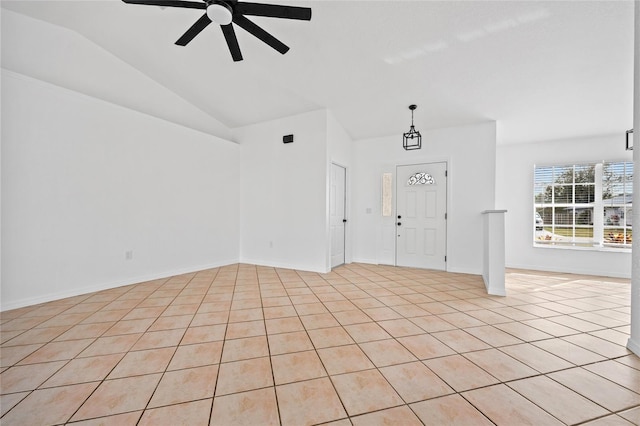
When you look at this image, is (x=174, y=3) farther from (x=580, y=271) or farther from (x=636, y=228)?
(x=580, y=271)

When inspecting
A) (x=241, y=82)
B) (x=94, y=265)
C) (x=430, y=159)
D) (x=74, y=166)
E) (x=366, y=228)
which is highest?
(x=241, y=82)

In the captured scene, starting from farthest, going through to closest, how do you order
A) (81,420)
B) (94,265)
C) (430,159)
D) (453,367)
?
(430,159) < (94,265) < (453,367) < (81,420)

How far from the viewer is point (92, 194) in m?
3.50

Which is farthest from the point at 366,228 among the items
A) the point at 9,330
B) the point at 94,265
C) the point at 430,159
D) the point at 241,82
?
the point at 9,330

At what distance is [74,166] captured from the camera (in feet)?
11.0

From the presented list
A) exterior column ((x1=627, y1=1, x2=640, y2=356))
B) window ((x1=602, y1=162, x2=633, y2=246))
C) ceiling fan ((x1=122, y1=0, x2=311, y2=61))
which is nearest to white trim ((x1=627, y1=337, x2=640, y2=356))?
exterior column ((x1=627, y1=1, x2=640, y2=356))

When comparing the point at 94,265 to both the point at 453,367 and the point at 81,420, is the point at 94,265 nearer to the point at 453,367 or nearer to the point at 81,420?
the point at 81,420

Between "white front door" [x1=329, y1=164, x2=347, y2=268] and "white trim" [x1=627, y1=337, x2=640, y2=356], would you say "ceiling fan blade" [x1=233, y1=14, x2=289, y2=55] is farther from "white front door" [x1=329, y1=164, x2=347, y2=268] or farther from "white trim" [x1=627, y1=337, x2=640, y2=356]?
"white trim" [x1=627, y1=337, x2=640, y2=356]

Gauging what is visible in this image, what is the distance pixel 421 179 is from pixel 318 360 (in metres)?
4.22

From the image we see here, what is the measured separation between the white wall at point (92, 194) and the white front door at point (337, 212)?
2.37m

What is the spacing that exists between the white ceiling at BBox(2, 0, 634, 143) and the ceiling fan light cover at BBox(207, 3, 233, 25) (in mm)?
850

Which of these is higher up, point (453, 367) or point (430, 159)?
point (430, 159)

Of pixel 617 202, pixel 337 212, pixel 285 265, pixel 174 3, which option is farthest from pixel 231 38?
pixel 617 202

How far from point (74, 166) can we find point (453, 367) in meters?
4.68
